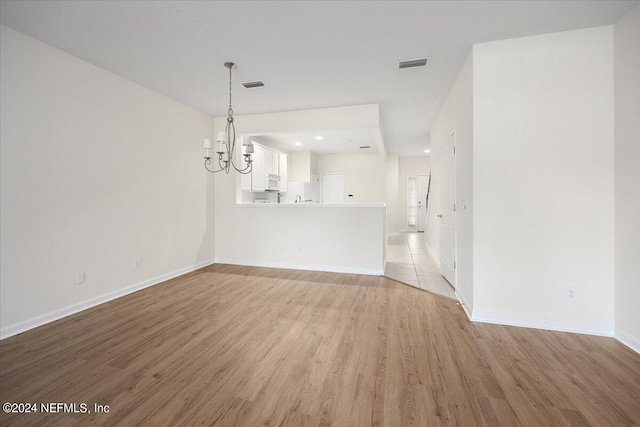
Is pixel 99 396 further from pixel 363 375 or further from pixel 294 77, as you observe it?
pixel 294 77

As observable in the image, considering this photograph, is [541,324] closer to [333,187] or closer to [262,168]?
[262,168]

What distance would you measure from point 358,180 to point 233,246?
4789mm

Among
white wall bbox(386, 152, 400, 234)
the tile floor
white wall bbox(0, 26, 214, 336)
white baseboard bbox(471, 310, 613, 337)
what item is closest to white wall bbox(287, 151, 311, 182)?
white wall bbox(386, 152, 400, 234)

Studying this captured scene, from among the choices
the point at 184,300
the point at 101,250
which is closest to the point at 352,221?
the point at 184,300

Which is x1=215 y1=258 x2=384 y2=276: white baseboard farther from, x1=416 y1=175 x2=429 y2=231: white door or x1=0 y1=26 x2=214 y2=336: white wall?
x1=416 y1=175 x2=429 y2=231: white door

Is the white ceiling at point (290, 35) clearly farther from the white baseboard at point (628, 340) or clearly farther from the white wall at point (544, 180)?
the white baseboard at point (628, 340)

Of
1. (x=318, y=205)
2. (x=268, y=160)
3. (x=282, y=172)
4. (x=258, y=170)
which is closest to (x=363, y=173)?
(x=282, y=172)

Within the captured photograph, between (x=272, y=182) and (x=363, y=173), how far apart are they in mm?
3294

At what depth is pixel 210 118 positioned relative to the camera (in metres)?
4.86

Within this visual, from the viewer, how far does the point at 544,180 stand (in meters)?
2.45

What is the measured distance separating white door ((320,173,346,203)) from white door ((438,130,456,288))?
173 inches

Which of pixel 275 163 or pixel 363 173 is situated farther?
pixel 363 173

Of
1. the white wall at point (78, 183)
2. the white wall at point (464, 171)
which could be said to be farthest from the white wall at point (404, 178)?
the white wall at point (78, 183)

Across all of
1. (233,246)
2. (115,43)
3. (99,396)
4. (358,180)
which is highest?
(115,43)
